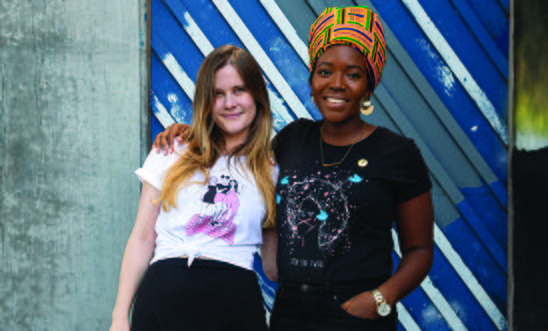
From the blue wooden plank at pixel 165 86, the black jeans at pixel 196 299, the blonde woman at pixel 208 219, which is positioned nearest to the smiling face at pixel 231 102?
the blonde woman at pixel 208 219

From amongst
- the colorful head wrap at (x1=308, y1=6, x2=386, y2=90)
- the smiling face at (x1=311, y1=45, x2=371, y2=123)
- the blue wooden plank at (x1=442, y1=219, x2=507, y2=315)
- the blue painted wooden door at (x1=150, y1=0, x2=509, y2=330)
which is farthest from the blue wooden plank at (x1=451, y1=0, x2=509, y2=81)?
the smiling face at (x1=311, y1=45, x2=371, y2=123)

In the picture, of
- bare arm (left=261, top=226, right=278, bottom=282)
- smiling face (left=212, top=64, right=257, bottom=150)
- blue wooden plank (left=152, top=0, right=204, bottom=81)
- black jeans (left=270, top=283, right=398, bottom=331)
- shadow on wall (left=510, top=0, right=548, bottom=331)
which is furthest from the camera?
blue wooden plank (left=152, top=0, right=204, bottom=81)

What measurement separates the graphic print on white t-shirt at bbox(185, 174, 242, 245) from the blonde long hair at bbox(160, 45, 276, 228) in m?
0.09

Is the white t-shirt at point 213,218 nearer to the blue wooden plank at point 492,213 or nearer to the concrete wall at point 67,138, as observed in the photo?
the concrete wall at point 67,138

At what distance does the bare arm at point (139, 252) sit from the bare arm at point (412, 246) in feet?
2.96

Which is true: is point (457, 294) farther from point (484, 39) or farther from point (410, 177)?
point (410, 177)

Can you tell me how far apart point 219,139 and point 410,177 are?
85 cm

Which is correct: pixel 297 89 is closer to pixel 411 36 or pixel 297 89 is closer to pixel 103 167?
pixel 411 36

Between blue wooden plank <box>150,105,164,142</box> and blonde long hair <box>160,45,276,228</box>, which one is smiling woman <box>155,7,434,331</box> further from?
blue wooden plank <box>150,105,164,142</box>

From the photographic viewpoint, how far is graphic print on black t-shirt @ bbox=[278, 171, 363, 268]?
179 cm

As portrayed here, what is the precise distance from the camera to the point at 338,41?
1857 millimetres

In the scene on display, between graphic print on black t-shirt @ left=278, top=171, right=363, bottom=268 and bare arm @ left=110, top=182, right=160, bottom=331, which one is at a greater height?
bare arm @ left=110, top=182, right=160, bottom=331

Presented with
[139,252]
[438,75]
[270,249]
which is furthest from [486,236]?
[139,252]

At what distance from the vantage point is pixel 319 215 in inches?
71.9
